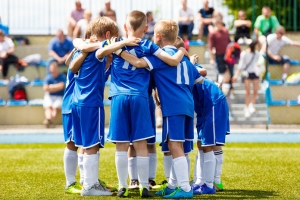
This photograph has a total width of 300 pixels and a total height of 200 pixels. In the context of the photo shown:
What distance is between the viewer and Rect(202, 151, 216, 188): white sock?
26.8 feet

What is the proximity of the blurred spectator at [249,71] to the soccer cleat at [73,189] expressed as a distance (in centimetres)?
1092

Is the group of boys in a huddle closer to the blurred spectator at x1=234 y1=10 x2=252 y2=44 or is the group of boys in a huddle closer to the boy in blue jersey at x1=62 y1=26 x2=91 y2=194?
the boy in blue jersey at x1=62 y1=26 x2=91 y2=194

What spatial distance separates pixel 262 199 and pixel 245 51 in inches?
448

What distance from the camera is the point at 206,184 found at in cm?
821

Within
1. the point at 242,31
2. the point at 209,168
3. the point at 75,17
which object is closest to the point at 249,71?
the point at 242,31

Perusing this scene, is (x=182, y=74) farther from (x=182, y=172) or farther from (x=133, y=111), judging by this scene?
(x=182, y=172)

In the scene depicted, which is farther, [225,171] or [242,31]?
[242,31]

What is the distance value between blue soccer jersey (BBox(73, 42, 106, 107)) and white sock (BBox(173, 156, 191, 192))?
1.07 meters

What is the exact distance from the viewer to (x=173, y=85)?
7730mm

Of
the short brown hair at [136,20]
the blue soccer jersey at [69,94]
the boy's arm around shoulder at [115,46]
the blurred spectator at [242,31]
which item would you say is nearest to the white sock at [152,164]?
the blue soccer jersey at [69,94]

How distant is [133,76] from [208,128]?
114cm

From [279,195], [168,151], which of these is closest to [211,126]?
[168,151]

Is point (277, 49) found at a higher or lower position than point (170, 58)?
lower

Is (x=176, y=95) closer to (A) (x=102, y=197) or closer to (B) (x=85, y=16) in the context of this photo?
(A) (x=102, y=197)
